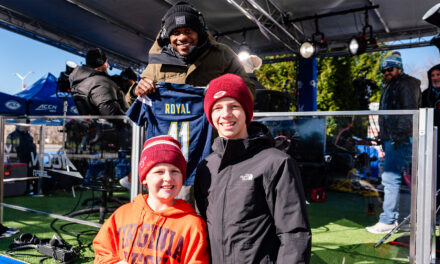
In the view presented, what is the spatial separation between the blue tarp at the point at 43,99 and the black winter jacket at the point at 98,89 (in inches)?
131

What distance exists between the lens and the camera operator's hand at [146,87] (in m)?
2.06

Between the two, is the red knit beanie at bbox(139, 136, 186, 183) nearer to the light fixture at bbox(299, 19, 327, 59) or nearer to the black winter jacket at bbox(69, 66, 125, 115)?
the black winter jacket at bbox(69, 66, 125, 115)

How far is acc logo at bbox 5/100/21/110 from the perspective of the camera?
623 cm

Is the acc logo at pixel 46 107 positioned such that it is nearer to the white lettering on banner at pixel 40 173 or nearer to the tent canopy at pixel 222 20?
the tent canopy at pixel 222 20

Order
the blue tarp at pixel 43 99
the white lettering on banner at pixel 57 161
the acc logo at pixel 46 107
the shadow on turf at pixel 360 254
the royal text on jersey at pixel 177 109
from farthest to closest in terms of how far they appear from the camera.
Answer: the acc logo at pixel 46 107 < the blue tarp at pixel 43 99 < the white lettering on banner at pixel 57 161 < the shadow on turf at pixel 360 254 < the royal text on jersey at pixel 177 109

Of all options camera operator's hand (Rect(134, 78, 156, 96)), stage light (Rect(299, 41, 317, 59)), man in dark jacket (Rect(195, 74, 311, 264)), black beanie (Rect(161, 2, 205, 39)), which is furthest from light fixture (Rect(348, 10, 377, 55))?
man in dark jacket (Rect(195, 74, 311, 264))

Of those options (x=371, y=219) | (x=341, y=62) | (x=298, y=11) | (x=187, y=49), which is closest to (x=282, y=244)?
(x=187, y=49)

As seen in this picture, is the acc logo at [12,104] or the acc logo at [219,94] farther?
the acc logo at [12,104]

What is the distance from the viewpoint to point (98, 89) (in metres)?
3.55

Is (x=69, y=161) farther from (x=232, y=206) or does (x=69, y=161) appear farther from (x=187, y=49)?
(x=232, y=206)

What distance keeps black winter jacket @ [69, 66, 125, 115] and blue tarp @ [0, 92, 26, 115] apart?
129 inches

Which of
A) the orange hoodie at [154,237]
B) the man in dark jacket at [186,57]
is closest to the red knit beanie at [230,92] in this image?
the orange hoodie at [154,237]

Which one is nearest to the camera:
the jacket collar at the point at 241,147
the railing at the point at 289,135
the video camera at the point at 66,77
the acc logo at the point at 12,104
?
the jacket collar at the point at 241,147

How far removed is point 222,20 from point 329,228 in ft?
22.5
